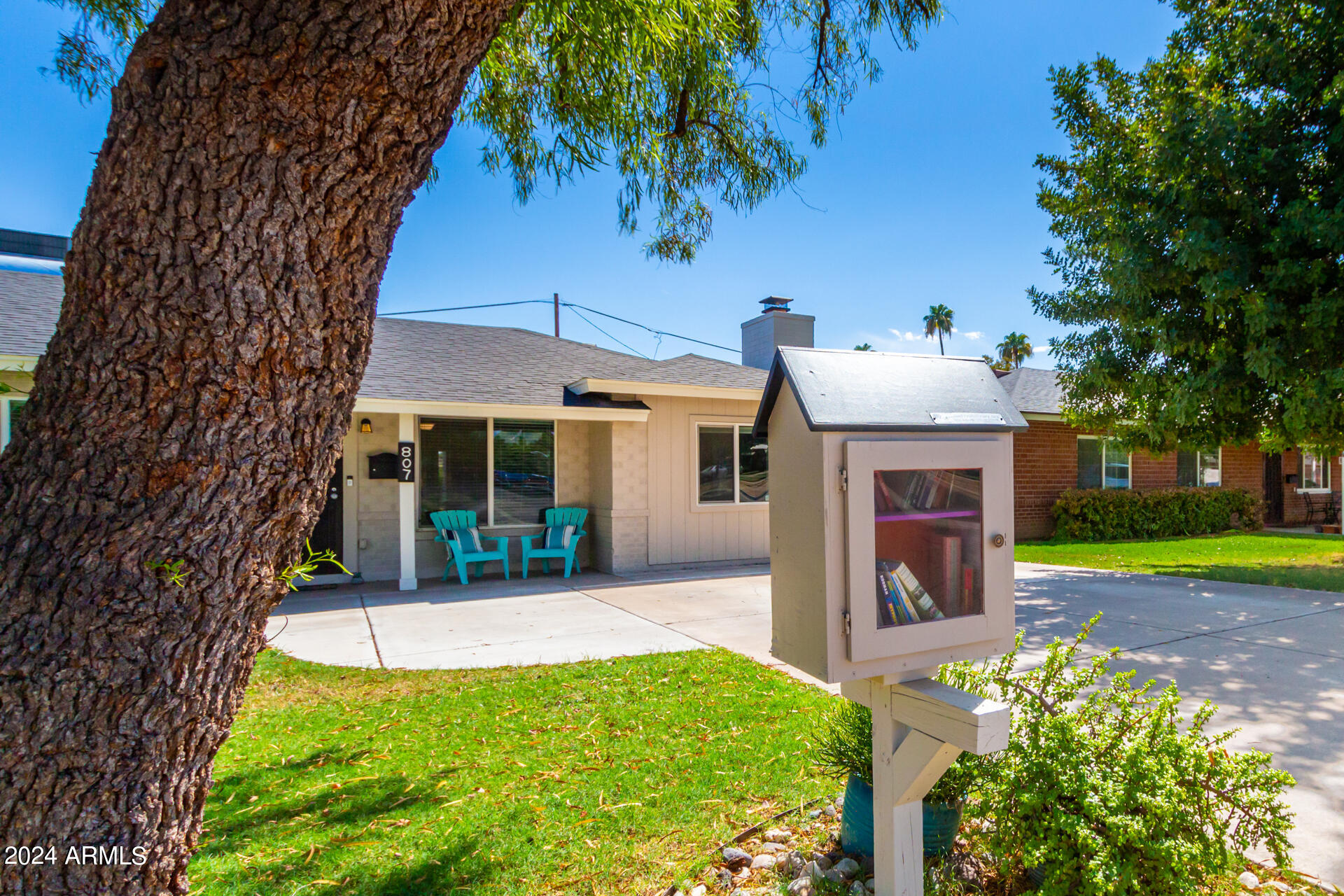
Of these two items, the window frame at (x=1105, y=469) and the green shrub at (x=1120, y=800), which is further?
the window frame at (x=1105, y=469)

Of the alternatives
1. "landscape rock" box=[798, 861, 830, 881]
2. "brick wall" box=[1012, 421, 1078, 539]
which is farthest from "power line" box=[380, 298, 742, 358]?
"landscape rock" box=[798, 861, 830, 881]

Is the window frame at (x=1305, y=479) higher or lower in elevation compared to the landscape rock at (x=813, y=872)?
higher

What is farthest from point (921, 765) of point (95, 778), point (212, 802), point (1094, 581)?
point (1094, 581)

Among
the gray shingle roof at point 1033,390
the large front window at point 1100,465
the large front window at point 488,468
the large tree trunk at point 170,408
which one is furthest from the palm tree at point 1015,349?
the large tree trunk at point 170,408

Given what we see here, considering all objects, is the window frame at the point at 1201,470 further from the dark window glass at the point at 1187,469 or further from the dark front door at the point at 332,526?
the dark front door at the point at 332,526

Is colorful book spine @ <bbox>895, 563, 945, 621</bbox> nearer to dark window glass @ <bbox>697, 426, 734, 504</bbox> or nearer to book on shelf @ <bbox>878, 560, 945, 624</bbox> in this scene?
book on shelf @ <bbox>878, 560, 945, 624</bbox>

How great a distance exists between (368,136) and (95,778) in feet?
4.23

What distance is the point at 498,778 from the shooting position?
11.2 ft

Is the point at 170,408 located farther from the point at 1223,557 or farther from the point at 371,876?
the point at 1223,557

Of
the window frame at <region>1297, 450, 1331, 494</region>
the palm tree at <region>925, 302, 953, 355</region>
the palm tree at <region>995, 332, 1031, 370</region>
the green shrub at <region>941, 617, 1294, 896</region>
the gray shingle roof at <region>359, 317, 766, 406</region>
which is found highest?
the palm tree at <region>925, 302, 953, 355</region>

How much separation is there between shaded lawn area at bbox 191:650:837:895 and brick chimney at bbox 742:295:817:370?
32.0 feet

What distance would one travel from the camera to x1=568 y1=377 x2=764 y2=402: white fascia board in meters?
9.79

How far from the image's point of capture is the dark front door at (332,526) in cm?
923

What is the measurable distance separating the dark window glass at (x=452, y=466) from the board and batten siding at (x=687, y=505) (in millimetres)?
2398
